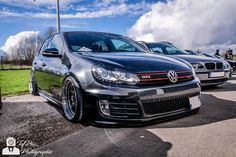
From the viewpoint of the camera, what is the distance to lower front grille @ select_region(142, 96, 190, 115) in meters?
3.43

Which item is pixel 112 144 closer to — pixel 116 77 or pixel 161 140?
pixel 161 140

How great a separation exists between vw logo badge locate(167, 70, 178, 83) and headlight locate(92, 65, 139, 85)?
0.50 m

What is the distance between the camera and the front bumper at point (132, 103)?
3343mm

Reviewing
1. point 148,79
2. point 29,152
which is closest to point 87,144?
point 29,152

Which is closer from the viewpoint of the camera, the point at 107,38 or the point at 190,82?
the point at 190,82

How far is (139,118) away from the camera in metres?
3.40

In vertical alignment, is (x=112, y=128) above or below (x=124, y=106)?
below

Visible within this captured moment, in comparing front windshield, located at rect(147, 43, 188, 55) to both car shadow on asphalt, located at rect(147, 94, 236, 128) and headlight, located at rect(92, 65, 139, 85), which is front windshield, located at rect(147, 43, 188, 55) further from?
headlight, located at rect(92, 65, 139, 85)

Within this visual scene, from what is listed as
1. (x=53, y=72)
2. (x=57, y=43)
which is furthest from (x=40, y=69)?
(x=53, y=72)

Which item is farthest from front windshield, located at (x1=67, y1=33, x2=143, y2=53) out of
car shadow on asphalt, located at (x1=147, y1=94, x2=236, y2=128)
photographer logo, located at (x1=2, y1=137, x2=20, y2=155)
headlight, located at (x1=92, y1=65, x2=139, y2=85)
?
photographer logo, located at (x1=2, y1=137, x2=20, y2=155)

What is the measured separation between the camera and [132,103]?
335 cm

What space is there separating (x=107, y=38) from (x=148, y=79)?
1.78 m

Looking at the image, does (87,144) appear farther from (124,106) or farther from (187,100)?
(187,100)

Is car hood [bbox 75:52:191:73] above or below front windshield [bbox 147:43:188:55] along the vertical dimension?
below
